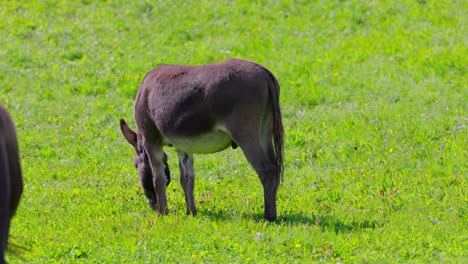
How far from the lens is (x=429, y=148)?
1212cm

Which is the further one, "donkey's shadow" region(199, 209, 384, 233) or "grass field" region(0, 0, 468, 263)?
"donkey's shadow" region(199, 209, 384, 233)

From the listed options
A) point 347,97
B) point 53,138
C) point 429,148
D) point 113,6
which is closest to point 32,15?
point 113,6

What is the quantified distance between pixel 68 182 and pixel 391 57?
733 cm

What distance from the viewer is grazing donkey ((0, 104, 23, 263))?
542cm

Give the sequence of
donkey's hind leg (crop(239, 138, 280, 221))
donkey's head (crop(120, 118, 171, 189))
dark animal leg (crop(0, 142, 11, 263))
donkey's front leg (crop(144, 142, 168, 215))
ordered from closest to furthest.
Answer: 1. dark animal leg (crop(0, 142, 11, 263))
2. donkey's hind leg (crop(239, 138, 280, 221))
3. donkey's front leg (crop(144, 142, 168, 215))
4. donkey's head (crop(120, 118, 171, 189))

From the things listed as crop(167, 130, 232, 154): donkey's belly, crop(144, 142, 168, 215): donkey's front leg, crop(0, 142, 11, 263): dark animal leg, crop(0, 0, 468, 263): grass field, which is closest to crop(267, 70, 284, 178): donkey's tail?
crop(167, 130, 232, 154): donkey's belly

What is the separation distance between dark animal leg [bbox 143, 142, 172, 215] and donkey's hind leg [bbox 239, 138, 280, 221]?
56.8 inches

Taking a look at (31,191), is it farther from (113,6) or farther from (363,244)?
(113,6)

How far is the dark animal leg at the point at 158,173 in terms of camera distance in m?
10.3

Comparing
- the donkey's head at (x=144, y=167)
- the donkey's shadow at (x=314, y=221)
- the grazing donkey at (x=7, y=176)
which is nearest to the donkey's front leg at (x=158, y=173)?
the donkey's head at (x=144, y=167)

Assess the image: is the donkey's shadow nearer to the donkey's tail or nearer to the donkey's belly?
the donkey's tail

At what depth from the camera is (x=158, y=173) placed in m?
10.3

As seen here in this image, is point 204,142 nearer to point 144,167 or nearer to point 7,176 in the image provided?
point 144,167

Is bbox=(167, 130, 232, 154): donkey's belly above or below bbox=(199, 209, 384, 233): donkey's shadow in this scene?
above
